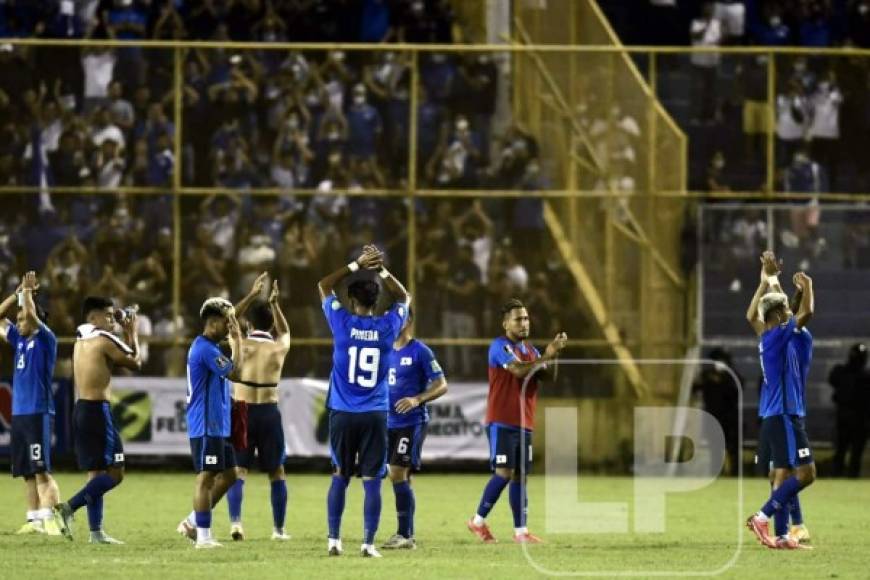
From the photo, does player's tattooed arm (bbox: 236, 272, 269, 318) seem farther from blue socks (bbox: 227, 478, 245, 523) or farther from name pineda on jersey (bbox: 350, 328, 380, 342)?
blue socks (bbox: 227, 478, 245, 523)

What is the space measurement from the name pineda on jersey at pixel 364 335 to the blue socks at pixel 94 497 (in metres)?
2.97

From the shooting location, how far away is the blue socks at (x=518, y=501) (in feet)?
57.7

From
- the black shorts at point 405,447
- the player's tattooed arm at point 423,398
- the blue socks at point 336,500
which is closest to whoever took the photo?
the blue socks at point 336,500

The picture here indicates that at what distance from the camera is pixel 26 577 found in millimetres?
13797

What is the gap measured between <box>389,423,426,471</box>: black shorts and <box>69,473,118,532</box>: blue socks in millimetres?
2546

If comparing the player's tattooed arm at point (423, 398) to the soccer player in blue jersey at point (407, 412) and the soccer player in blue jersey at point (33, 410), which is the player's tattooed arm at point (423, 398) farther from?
the soccer player in blue jersey at point (33, 410)

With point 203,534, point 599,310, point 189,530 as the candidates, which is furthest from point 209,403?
point 599,310

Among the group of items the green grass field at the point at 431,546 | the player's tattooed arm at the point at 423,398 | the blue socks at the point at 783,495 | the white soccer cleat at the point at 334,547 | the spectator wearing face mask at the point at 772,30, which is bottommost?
the green grass field at the point at 431,546

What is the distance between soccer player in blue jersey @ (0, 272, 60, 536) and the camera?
18391mm

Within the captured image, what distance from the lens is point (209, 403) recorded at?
16.3 metres

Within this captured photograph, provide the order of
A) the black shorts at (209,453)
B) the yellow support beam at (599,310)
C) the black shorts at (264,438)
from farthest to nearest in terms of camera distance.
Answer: the yellow support beam at (599,310) → the black shorts at (264,438) → the black shorts at (209,453)

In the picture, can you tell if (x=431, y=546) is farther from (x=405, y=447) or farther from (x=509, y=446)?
(x=509, y=446)

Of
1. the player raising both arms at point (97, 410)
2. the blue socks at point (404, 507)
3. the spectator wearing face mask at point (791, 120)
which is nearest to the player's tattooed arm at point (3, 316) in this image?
the player raising both arms at point (97, 410)

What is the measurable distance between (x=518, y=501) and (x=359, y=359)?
314 cm
